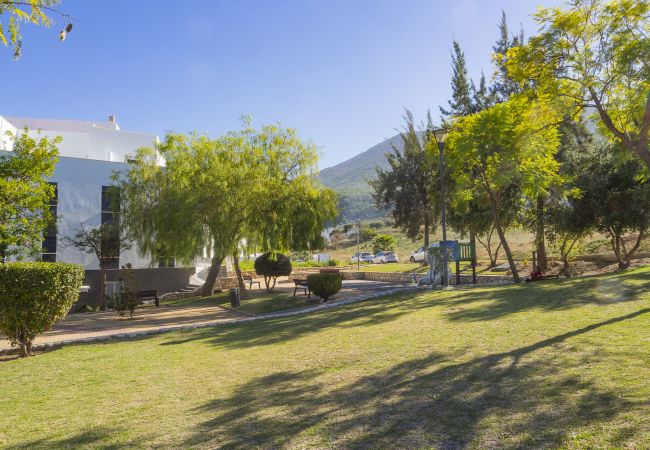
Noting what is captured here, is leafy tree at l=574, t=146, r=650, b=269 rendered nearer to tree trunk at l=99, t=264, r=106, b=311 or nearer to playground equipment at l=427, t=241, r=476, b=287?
playground equipment at l=427, t=241, r=476, b=287

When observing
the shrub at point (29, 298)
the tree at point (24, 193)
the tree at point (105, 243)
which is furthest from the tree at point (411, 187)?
the shrub at point (29, 298)

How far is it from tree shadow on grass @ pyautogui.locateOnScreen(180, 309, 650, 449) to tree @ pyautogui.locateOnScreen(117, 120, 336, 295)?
42.4 feet

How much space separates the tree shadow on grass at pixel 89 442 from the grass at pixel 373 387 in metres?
0.02

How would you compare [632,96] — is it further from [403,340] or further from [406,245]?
[406,245]

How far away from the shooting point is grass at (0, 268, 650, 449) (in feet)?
13.1

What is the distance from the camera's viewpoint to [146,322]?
15.2 m

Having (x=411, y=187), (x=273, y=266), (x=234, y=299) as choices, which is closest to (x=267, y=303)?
(x=234, y=299)

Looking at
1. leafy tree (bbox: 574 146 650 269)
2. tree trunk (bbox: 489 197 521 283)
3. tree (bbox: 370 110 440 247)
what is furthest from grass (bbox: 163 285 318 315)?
tree (bbox: 370 110 440 247)

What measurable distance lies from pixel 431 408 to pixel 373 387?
1041 mm

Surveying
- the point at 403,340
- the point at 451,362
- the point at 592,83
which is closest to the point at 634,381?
the point at 451,362

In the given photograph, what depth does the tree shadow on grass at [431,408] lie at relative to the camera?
150 inches

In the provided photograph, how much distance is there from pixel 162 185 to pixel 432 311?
14339 mm

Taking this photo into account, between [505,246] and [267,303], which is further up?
[505,246]

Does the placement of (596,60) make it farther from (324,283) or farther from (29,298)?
(29,298)
